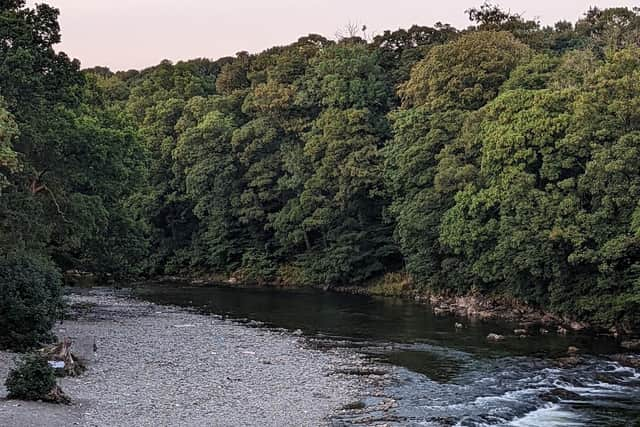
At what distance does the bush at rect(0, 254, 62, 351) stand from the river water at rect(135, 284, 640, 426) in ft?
39.8

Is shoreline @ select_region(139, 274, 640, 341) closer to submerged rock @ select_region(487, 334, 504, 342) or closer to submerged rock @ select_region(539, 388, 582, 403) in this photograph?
submerged rock @ select_region(487, 334, 504, 342)

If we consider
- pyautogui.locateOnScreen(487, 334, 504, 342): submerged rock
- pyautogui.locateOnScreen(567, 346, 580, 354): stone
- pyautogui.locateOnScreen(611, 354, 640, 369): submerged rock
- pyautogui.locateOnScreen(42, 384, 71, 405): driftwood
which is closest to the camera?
pyautogui.locateOnScreen(42, 384, 71, 405): driftwood

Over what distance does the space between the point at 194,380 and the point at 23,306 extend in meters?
7.05

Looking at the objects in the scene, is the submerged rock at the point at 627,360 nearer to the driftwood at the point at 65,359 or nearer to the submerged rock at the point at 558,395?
the submerged rock at the point at 558,395

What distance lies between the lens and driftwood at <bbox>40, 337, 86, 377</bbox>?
2369cm

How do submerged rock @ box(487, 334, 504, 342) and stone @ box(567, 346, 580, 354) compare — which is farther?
submerged rock @ box(487, 334, 504, 342)

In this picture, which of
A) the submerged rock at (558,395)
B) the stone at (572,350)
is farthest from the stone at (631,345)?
the submerged rock at (558,395)

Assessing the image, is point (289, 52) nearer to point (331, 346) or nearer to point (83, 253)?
point (83, 253)

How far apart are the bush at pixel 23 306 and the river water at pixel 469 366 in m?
12.1

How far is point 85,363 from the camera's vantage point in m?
26.2

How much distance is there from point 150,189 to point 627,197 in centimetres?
5039

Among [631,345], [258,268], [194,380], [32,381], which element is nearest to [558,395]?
[631,345]

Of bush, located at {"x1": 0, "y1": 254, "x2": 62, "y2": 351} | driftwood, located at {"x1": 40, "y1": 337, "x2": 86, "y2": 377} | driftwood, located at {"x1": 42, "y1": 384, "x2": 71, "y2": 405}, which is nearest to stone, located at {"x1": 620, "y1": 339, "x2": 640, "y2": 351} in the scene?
driftwood, located at {"x1": 40, "y1": 337, "x2": 86, "y2": 377}

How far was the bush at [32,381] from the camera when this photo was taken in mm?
19109
